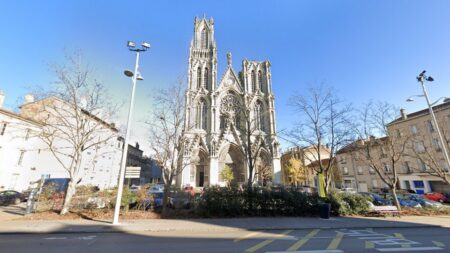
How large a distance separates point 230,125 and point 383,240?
3305 centimetres

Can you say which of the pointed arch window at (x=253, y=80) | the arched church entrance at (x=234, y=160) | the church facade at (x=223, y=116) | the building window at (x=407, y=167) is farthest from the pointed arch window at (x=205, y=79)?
the building window at (x=407, y=167)

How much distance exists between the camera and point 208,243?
7016 millimetres

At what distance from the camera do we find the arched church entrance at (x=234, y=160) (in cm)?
3941

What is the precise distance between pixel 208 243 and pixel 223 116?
3460cm

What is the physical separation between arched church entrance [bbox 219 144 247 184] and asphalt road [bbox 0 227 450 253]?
30.8 m

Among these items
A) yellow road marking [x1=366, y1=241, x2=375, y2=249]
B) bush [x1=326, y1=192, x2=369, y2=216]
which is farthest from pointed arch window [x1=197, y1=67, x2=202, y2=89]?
yellow road marking [x1=366, y1=241, x2=375, y2=249]

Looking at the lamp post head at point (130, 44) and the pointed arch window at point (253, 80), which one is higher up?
the pointed arch window at point (253, 80)

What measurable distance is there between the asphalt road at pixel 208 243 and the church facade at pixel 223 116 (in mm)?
26309

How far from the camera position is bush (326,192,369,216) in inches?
545

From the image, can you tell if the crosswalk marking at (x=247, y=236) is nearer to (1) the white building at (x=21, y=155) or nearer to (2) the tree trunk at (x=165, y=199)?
(2) the tree trunk at (x=165, y=199)

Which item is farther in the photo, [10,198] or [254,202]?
[10,198]

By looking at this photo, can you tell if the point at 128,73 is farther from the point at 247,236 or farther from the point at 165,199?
the point at 247,236

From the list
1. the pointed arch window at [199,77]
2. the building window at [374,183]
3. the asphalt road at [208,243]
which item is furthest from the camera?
the pointed arch window at [199,77]

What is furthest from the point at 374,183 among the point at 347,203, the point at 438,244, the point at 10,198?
the point at 10,198
